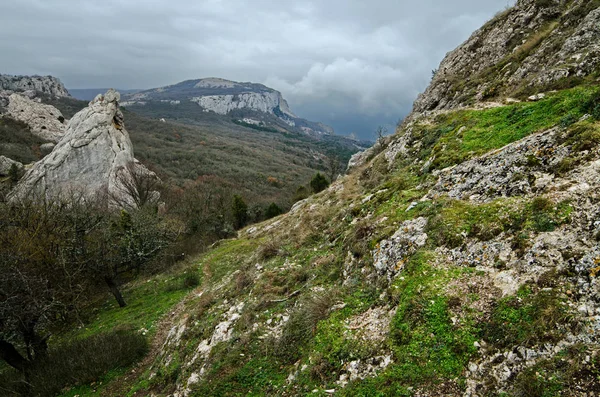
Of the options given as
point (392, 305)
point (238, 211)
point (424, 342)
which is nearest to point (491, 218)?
point (392, 305)

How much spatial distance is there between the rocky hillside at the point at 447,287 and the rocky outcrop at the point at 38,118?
117m

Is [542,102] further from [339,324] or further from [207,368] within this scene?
[207,368]

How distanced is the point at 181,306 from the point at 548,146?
20400 mm

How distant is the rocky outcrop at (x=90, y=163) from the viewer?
56250 mm

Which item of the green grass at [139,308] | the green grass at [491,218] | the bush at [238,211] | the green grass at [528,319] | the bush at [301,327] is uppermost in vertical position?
the green grass at [491,218]

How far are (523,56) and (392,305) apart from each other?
21.3 meters

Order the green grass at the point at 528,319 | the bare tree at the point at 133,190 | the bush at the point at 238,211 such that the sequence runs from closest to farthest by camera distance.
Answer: the green grass at the point at 528,319 → the bare tree at the point at 133,190 → the bush at the point at 238,211

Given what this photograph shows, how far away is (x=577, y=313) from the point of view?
4.70 m

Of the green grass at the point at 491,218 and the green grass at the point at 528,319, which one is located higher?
the green grass at the point at 491,218

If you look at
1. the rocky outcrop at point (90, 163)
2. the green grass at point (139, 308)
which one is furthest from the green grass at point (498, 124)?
the rocky outcrop at point (90, 163)

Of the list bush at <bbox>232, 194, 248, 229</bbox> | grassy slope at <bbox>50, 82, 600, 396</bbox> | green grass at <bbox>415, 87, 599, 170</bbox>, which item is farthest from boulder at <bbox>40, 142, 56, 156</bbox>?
green grass at <bbox>415, 87, 599, 170</bbox>

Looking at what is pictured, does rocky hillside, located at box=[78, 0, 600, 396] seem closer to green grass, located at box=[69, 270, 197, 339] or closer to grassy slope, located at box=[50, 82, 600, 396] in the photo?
grassy slope, located at box=[50, 82, 600, 396]

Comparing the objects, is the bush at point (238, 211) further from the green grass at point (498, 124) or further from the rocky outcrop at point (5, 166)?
the green grass at point (498, 124)

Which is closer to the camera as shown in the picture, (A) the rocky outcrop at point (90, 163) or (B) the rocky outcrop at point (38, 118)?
(A) the rocky outcrop at point (90, 163)
